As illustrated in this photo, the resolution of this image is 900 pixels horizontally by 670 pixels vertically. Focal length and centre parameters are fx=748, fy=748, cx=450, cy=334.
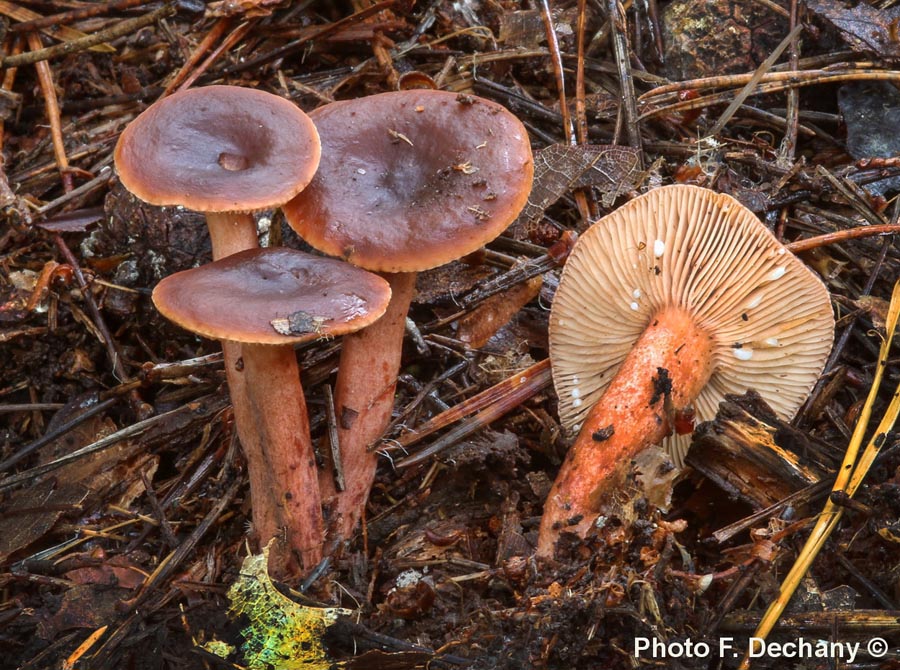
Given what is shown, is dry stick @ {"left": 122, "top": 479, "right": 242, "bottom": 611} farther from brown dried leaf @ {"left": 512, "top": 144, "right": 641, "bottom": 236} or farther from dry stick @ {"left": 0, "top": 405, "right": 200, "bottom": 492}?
brown dried leaf @ {"left": 512, "top": 144, "right": 641, "bottom": 236}

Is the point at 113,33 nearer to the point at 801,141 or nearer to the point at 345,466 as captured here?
the point at 345,466

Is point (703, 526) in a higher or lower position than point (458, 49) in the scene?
lower

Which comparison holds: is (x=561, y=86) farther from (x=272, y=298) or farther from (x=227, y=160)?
(x=272, y=298)

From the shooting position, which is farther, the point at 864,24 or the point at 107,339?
the point at 864,24

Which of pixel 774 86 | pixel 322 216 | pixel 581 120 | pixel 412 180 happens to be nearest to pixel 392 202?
pixel 412 180

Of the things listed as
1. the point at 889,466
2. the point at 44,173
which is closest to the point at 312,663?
the point at 889,466

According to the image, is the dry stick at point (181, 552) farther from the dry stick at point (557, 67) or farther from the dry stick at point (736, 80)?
the dry stick at point (736, 80)

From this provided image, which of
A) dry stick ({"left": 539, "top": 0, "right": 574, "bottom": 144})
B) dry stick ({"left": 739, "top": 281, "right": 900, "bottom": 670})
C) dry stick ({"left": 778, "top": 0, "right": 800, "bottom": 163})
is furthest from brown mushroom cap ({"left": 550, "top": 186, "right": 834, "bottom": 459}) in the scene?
dry stick ({"left": 778, "top": 0, "right": 800, "bottom": 163})
